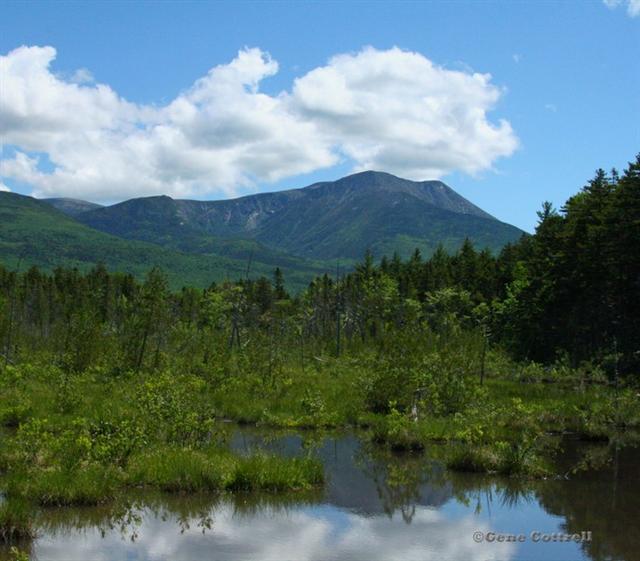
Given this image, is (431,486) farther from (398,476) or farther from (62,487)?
(62,487)

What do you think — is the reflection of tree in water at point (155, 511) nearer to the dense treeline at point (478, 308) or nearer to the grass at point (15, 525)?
the grass at point (15, 525)

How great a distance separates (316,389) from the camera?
96.3 ft

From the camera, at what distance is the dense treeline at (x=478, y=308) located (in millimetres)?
32156

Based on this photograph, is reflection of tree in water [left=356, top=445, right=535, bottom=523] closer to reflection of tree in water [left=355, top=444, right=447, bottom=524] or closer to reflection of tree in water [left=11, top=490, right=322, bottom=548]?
reflection of tree in water [left=355, top=444, right=447, bottom=524]

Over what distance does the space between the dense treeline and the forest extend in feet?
0.51

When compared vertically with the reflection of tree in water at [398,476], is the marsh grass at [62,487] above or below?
above

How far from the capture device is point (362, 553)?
10.9 m

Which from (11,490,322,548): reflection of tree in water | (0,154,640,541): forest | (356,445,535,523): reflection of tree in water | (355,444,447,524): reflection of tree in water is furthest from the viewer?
(0,154,640,541): forest

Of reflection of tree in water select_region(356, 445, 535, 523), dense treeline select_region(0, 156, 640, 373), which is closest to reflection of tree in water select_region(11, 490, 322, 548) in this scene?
reflection of tree in water select_region(356, 445, 535, 523)

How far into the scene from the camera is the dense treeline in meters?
32.2

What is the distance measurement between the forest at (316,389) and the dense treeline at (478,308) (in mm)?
155

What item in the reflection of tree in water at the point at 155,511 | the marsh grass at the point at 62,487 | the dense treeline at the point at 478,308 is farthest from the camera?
the dense treeline at the point at 478,308

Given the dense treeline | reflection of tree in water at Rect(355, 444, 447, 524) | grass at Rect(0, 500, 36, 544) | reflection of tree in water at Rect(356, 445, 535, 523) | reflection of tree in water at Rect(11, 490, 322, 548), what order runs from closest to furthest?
grass at Rect(0, 500, 36, 544) → reflection of tree in water at Rect(11, 490, 322, 548) → reflection of tree in water at Rect(355, 444, 447, 524) → reflection of tree in water at Rect(356, 445, 535, 523) → the dense treeline

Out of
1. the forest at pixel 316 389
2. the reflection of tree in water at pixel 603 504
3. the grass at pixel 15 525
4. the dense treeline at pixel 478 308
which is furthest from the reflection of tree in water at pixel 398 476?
the dense treeline at pixel 478 308
